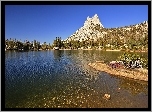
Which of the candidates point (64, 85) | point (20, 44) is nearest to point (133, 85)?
point (64, 85)

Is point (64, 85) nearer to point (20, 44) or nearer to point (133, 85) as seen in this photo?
point (20, 44)

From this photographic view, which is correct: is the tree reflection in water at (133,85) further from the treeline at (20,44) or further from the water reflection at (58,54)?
the treeline at (20,44)

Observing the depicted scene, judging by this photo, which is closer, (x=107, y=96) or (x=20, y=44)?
(x=107, y=96)

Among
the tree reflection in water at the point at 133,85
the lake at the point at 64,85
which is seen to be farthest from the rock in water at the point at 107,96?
the tree reflection in water at the point at 133,85

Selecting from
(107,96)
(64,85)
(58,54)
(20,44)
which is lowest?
(107,96)

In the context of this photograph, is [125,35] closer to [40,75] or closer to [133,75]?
[133,75]

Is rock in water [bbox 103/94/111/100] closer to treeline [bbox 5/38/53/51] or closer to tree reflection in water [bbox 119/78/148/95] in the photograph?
tree reflection in water [bbox 119/78/148/95]

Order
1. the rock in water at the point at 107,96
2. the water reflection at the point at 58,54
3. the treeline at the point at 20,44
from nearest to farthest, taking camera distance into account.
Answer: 1. the treeline at the point at 20,44
2. the rock in water at the point at 107,96
3. the water reflection at the point at 58,54

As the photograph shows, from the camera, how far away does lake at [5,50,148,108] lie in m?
6.29

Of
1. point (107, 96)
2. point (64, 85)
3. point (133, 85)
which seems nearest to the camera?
point (107, 96)

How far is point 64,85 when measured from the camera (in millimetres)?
7586

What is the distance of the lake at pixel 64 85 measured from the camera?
6.29 m

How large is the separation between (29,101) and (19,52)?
3083 mm

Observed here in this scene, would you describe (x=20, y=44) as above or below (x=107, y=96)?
above
